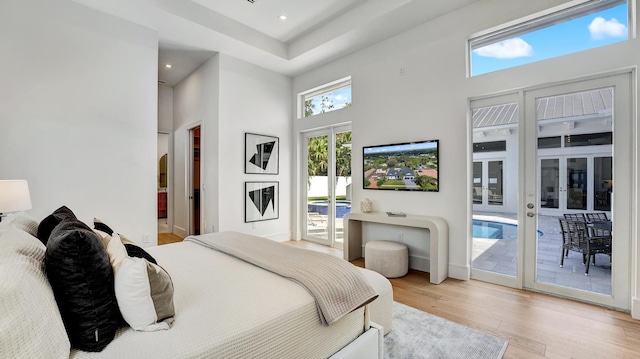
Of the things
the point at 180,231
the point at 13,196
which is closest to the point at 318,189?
the point at 180,231

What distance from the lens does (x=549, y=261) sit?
2945 millimetres

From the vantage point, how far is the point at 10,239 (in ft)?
3.74

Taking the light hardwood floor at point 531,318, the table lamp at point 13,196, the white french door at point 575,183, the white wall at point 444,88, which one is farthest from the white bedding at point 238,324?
the white french door at point 575,183

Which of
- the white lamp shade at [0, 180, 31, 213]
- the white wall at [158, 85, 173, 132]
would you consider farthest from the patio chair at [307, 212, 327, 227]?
the white lamp shade at [0, 180, 31, 213]

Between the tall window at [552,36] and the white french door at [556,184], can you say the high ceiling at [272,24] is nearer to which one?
the tall window at [552,36]

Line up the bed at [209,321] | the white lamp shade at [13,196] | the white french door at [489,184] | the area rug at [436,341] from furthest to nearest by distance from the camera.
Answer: the white french door at [489,184] < the white lamp shade at [13,196] < the area rug at [436,341] < the bed at [209,321]

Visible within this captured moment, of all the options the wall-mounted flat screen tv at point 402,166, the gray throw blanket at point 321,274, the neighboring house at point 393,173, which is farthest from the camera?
the neighboring house at point 393,173

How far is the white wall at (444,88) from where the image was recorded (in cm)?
277

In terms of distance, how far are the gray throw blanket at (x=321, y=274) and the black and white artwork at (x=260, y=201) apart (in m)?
2.58

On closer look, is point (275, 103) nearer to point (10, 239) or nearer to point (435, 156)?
point (435, 156)

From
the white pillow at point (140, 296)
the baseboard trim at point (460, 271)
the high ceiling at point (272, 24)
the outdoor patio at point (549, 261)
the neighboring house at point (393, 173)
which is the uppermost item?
the high ceiling at point (272, 24)

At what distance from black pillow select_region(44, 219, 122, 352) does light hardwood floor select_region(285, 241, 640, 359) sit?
2337 mm

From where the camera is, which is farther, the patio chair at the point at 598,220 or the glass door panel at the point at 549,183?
the glass door panel at the point at 549,183

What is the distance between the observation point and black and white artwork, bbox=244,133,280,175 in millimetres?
4801
